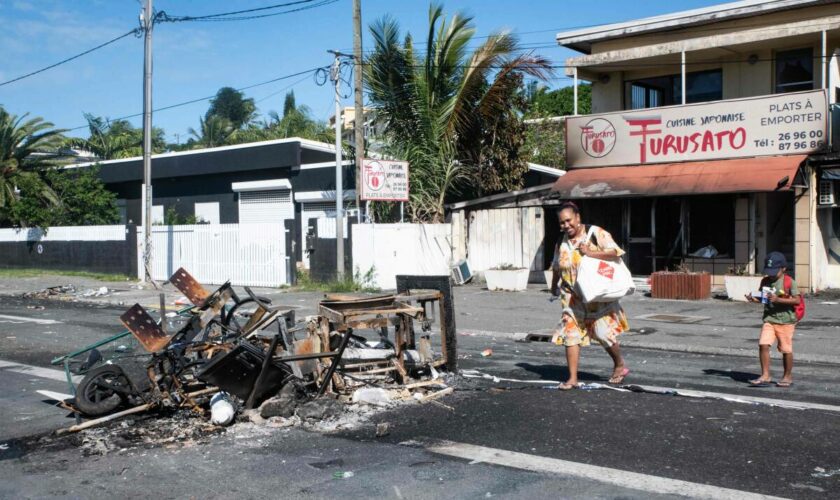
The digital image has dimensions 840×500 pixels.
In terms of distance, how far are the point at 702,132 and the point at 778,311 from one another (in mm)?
11206

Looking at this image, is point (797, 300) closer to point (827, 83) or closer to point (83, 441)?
point (83, 441)

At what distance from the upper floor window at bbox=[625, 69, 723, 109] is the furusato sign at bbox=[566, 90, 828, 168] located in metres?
2.02

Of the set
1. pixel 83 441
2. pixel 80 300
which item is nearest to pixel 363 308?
pixel 83 441

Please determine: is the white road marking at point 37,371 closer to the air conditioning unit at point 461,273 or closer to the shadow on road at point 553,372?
the shadow on road at point 553,372

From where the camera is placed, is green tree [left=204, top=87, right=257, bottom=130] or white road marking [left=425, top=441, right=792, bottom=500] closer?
white road marking [left=425, top=441, right=792, bottom=500]

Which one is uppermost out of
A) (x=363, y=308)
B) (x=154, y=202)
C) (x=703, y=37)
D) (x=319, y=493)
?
(x=703, y=37)

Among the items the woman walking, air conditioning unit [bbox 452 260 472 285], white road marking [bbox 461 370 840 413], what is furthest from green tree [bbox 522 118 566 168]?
the woman walking

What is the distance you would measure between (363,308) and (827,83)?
14278 millimetres

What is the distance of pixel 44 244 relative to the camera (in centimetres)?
2983

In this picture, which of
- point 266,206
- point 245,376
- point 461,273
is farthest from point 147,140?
point 245,376

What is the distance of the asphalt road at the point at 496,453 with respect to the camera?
5.05m

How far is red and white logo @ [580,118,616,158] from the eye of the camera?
19766 millimetres

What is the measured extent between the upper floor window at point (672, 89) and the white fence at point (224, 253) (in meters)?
9.99

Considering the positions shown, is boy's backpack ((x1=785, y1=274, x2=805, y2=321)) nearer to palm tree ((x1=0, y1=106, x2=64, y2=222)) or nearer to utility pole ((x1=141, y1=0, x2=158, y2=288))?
utility pole ((x1=141, y1=0, x2=158, y2=288))
